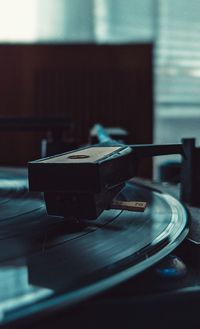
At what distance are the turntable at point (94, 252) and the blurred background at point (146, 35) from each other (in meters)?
1.65

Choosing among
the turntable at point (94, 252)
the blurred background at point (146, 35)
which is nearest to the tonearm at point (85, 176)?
the turntable at point (94, 252)

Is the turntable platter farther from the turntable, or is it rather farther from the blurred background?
the blurred background

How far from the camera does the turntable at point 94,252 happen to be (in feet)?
1.09

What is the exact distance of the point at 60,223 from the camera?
0.51 metres

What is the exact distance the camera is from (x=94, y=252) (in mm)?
424

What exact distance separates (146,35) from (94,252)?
215 cm

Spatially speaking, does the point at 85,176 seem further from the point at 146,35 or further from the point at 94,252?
the point at 146,35

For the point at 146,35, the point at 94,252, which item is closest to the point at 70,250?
the point at 94,252

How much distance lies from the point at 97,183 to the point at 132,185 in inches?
16.1

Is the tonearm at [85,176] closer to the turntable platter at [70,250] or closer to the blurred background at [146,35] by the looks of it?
the turntable platter at [70,250]

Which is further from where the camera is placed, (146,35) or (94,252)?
(146,35)

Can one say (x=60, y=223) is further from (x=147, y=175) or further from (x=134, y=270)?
(x=147, y=175)

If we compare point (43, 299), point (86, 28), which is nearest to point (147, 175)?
point (86, 28)

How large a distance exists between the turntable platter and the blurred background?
5.37ft
